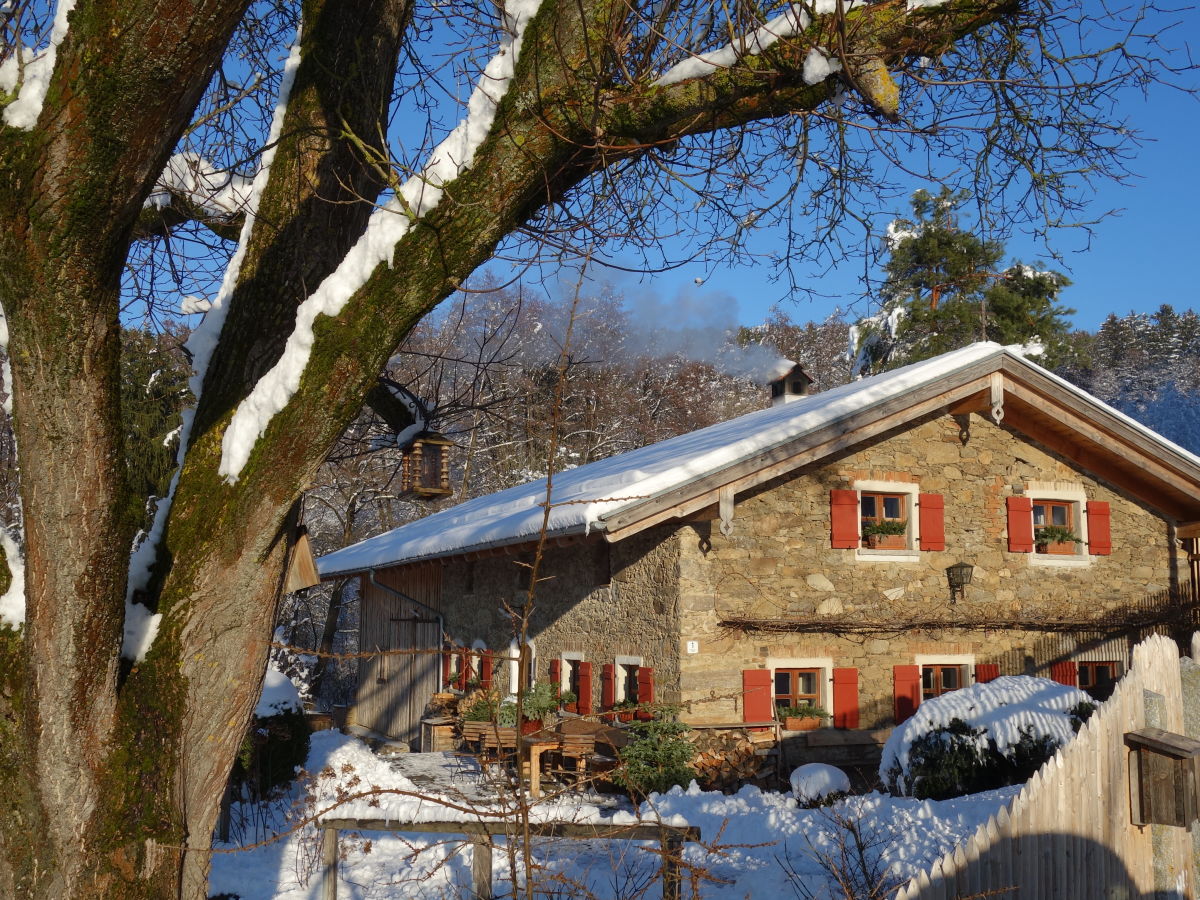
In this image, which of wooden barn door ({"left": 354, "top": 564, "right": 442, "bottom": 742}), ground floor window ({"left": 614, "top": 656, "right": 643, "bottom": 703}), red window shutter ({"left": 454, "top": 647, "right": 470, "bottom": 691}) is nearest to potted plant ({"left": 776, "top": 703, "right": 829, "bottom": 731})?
ground floor window ({"left": 614, "top": 656, "right": 643, "bottom": 703})

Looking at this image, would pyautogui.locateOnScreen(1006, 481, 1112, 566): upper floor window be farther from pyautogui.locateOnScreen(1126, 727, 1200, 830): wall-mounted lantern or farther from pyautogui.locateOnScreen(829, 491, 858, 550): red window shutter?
pyautogui.locateOnScreen(1126, 727, 1200, 830): wall-mounted lantern

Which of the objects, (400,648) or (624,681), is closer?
(624,681)

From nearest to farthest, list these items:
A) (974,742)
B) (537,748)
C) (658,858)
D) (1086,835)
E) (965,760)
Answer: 1. (1086,835)
2. (658,858)
3. (965,760)
4. (974,742)
5. (537,748)

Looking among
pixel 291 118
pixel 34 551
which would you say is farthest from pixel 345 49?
pixel 34 551

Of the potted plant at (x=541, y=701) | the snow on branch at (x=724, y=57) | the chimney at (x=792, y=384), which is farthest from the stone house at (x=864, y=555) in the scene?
the snow on branch at (x=724, y=57)

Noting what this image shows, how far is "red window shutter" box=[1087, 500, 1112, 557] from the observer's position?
13250mm

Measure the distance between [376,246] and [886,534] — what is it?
10092 millimetres

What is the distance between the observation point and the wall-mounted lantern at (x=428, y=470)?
24.2 ft

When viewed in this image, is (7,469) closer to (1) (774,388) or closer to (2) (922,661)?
(1) (774,388)

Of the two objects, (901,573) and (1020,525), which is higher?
(1020,525)

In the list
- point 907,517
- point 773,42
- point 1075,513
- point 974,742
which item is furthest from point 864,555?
point 773,42

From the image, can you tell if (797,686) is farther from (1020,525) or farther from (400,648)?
(400,648)

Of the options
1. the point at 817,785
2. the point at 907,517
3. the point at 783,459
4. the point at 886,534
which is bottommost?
the point at 817,785

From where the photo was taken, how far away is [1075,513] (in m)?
13.3
